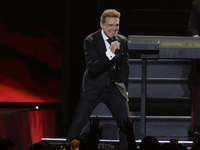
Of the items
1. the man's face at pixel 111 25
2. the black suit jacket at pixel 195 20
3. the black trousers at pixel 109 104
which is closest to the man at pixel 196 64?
the black suit jacket at pixel 195 20

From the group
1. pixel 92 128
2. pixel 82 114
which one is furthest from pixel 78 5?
pixel 92 128

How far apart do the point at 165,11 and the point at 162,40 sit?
3.09 metres

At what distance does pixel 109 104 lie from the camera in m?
3.97

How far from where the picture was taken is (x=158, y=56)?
11.4 ft

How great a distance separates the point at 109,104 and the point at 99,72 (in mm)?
368

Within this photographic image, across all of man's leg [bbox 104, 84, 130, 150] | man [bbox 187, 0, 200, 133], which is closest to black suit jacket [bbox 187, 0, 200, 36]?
man [bbox 187, 0, 200, 133]

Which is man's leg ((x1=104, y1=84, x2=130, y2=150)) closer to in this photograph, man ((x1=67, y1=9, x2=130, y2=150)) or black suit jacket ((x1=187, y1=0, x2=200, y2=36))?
man ((x1=67, y1=9, x2=130, y2=150))

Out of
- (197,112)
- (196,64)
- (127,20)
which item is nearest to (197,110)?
(197,112)

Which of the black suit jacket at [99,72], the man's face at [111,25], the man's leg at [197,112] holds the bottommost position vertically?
the man's leg at [197,112]

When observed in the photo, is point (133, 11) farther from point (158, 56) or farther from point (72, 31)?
point (158, 56)

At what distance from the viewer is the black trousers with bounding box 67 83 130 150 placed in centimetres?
387

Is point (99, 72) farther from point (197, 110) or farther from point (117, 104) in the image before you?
point (197, 110)

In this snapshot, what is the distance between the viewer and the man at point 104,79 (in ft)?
12.8

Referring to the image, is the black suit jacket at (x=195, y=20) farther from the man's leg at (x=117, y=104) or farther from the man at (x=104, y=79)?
the man's leg at (x=117, y=104)
